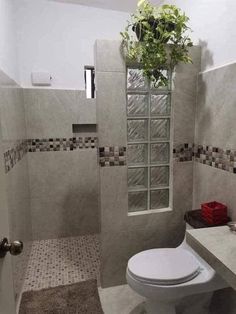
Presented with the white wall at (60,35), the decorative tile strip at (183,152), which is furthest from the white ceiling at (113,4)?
the decorative tile strip at (183,152)

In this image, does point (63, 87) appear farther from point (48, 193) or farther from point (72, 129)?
point (48, 193)

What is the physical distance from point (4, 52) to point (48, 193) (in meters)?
1.46

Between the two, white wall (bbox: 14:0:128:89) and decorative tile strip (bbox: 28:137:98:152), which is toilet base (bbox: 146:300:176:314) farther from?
white wall (bbox: 14:0:128:89)

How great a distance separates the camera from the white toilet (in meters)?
1.26

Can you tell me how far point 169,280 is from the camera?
1258mm

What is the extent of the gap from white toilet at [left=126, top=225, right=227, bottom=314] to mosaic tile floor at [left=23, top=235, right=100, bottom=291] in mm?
778

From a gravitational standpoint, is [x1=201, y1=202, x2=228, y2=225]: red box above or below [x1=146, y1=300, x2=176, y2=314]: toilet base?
above

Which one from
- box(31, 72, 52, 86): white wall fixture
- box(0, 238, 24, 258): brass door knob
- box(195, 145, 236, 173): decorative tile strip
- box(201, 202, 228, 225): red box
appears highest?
box(31, 72, 52, 86): white wall fixture

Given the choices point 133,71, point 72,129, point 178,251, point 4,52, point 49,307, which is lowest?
point 49,307

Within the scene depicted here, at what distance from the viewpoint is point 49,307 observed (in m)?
1.67

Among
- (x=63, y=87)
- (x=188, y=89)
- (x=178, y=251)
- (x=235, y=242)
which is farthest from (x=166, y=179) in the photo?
(x=63, y=87)

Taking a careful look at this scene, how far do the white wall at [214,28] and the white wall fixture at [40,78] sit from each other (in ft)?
4.81

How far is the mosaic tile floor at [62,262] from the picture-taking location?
1.96m

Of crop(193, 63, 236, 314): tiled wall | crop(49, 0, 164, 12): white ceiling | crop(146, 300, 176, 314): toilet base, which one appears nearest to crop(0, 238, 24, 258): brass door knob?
crop(146, 300, 176, 314): toilet base
